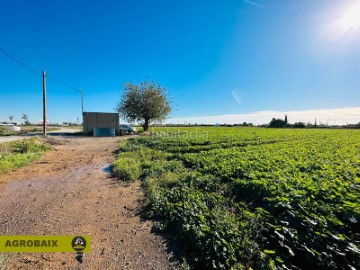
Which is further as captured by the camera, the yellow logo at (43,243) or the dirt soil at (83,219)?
the yellow logo at (43,243)

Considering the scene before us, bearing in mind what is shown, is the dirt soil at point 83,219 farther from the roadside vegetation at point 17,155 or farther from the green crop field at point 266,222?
the roadside vegetation at point 17,155

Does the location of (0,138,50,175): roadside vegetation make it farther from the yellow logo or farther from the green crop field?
the green crop field

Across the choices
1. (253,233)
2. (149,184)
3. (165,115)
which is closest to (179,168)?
(149,184)

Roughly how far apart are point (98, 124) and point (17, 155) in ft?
53.9

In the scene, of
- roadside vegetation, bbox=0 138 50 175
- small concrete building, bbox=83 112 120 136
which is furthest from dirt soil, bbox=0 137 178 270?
small concrete building, bbox=83 112 120 136

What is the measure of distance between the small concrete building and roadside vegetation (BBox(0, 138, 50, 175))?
12283 mm

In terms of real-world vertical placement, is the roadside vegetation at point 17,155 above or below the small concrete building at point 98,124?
below

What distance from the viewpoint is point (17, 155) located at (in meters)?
9.98

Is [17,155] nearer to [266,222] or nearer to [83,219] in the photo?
[83,219]

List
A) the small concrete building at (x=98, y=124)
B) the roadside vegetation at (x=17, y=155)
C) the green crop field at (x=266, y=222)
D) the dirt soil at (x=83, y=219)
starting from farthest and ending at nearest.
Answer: the small concrete building at (x=98, y=124) < the roadside vegetation at (x=17, y=155) < the dirt soil at (x=83, y=219) < the green crop field at (x=266, y=222)

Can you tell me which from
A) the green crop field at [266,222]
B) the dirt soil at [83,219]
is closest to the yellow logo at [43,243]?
the dirt soil at [83,219]

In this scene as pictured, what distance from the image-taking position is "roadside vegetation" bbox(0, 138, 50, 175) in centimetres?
814

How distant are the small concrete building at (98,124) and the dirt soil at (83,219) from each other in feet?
61.2

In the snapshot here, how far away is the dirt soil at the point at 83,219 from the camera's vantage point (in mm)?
2850
